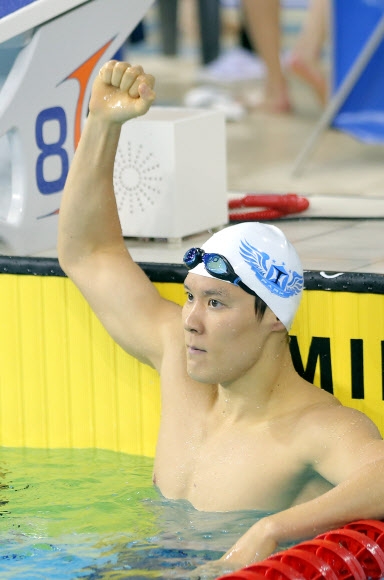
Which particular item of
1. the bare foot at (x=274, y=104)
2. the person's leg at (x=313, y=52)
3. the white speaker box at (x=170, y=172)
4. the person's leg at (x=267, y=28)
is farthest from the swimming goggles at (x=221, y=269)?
the bare foot at (x=274, y=104)

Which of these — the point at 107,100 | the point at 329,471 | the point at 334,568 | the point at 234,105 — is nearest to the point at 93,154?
the point at 107,100

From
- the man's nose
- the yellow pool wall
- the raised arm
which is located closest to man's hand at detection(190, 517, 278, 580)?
the man's nose

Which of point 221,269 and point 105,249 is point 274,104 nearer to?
point 105,249

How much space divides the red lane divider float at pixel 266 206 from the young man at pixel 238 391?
867 millimetres

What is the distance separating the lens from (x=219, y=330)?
8.48 ft

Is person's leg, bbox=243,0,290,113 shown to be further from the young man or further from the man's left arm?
the man's left arm

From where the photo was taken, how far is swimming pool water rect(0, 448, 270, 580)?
8.37 ft

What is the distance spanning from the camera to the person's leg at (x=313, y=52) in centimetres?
591

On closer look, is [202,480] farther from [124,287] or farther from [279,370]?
[124,287]

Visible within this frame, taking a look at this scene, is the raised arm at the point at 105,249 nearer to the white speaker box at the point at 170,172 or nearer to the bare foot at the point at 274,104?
the white speaker box at the point at 170,172

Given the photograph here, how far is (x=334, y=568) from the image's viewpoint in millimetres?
2305

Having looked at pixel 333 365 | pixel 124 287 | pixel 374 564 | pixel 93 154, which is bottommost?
pixel 374 564

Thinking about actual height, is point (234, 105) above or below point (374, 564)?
above

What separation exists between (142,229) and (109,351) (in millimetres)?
394
